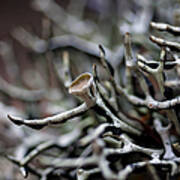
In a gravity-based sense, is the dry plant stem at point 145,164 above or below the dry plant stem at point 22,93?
above

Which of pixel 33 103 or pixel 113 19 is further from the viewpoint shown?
pixel 113 19

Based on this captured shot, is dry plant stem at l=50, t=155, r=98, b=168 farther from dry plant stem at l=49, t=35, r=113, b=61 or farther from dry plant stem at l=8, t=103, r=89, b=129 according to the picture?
dry plant stem at l=49, t=35, r=113, b=61

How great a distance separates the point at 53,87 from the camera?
581 millimetres

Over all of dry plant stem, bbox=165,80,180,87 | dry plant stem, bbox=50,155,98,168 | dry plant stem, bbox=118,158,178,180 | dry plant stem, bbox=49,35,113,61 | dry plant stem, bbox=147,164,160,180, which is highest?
dry plant stem, bbox=165,80,180,87

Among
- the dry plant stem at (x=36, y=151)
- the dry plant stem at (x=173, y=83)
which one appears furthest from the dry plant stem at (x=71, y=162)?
the dry plant stem at (x=173, y=83)

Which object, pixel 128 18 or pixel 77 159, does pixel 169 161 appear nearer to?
pixel 77 159

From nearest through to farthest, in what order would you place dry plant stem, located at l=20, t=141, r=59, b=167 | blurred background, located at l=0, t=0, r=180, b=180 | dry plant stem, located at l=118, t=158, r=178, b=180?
dry plant stem, located at l=118, t=158, r=178, b=180 → dry plant stem, located at l=20, t=141, r=59, b=167 → blurred background, located at l=0, t=0, r=180, b=180

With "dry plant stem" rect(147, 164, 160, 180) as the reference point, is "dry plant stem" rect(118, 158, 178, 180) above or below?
above

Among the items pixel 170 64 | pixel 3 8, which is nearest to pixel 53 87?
pixel 170 64

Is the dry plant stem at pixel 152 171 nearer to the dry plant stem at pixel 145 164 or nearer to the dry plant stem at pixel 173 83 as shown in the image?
the dry plant stem at pixel 145 164

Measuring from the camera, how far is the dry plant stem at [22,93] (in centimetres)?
56

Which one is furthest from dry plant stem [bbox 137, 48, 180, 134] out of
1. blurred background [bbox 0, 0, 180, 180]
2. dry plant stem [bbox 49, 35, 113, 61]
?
dry plant stem [bbox 49, 35, 113, 61]

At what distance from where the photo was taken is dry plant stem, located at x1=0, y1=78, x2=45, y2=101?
555 millimetres

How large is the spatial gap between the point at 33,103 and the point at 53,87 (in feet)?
0.19
